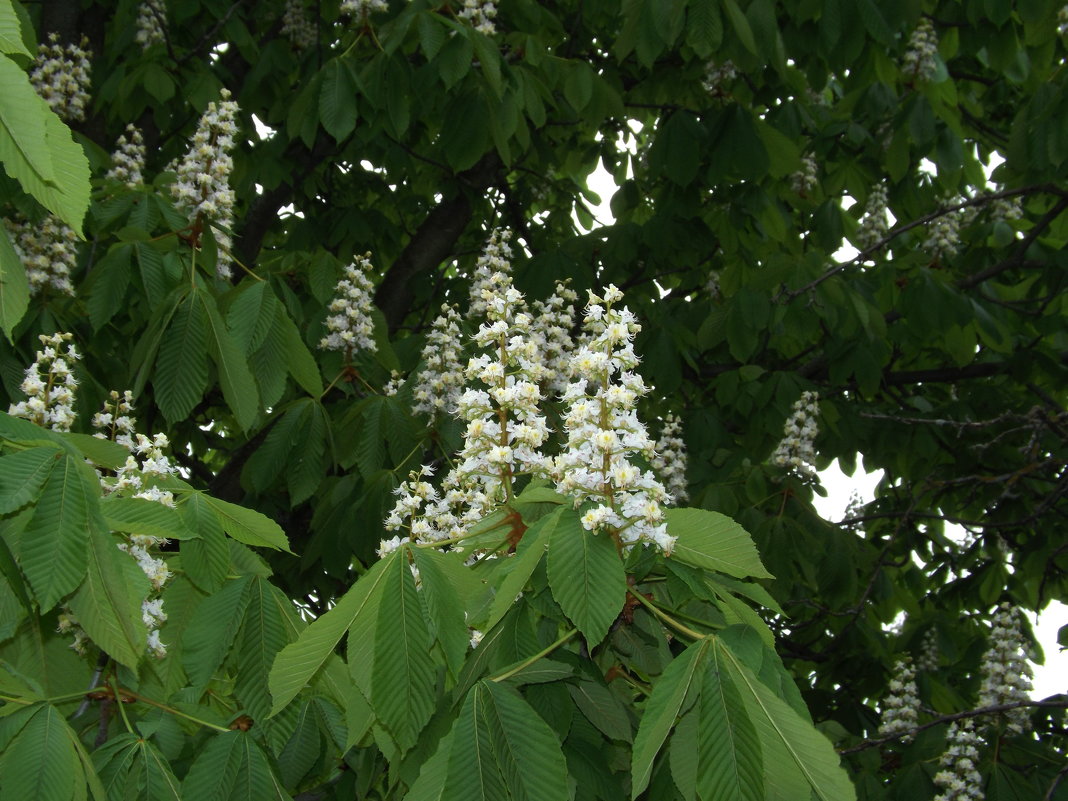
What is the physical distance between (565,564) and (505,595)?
0.08 metres

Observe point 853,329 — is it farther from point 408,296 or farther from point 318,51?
point 318,51

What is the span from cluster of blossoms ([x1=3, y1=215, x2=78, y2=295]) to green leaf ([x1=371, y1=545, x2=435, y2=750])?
2234 millimetres

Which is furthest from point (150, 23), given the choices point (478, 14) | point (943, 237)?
point (943, 237)

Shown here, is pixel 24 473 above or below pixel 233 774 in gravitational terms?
above

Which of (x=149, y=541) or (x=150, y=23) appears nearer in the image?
(x=149, y=541)

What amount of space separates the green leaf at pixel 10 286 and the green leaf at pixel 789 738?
0.88 metres

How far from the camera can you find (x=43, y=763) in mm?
1441

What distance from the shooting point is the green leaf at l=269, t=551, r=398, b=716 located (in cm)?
138

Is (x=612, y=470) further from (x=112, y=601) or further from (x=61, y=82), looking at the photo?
(x=61, y=82)

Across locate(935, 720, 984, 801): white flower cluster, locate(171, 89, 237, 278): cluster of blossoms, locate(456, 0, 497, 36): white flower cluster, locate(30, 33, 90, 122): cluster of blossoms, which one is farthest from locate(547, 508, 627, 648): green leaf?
locate(30, 33, 90, 122): cluster of blossoms

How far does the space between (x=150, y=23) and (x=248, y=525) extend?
3.33 metres

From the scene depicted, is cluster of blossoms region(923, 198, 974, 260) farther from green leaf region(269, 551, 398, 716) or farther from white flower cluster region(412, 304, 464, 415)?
green leaf region(269, 551, 398, 716)

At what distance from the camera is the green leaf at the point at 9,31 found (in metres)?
1.12

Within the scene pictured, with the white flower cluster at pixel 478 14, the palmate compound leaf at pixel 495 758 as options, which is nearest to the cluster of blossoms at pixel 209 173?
the white flower cluster at pixel 478 14
